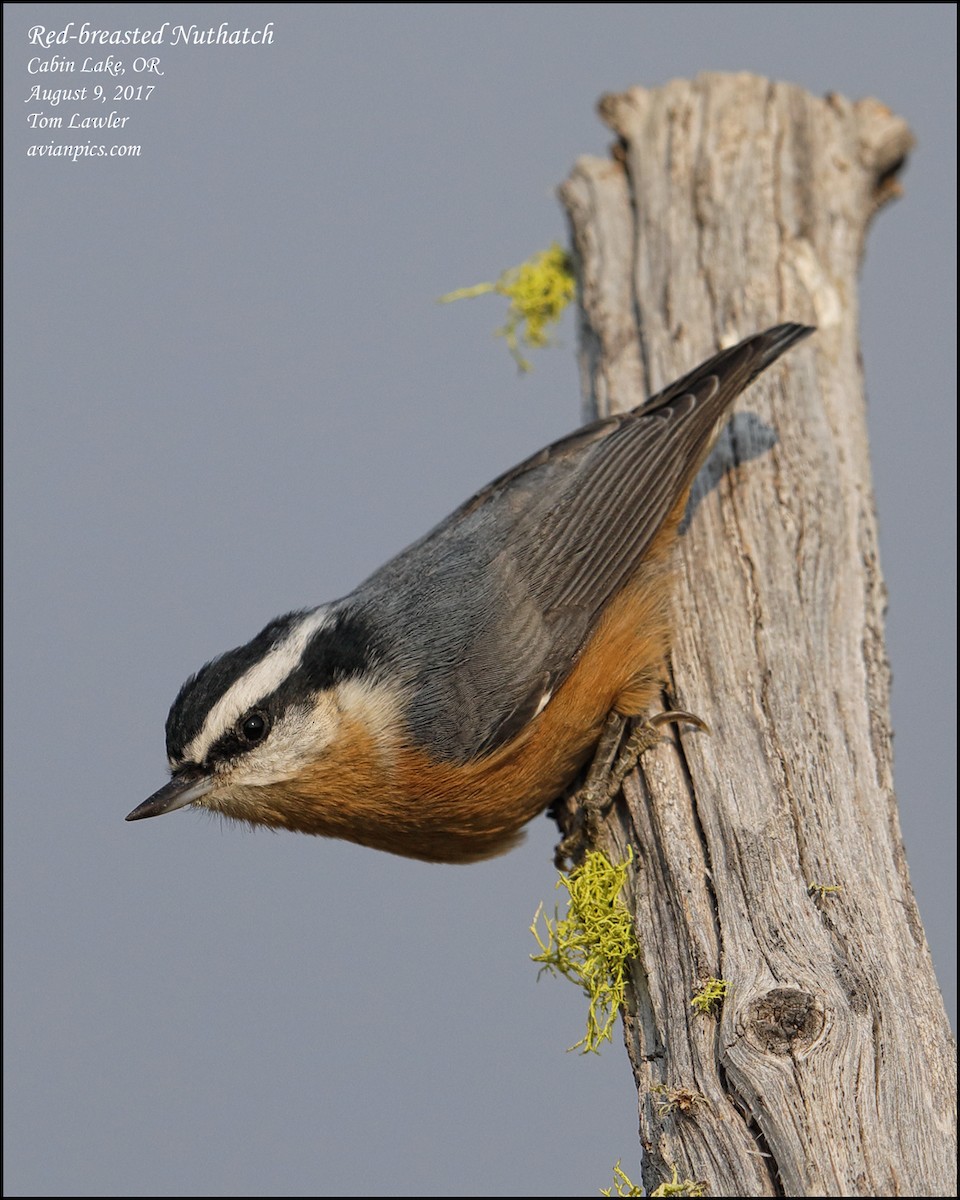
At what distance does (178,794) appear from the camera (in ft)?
12.2

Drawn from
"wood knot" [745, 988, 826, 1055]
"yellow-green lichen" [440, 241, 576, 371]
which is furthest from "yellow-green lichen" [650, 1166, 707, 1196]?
"yellow-green lichen" [440, 241, 576, 371]

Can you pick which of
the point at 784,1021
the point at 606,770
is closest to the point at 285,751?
the point at 606,770

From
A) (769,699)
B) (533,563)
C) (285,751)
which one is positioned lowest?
(285,751)

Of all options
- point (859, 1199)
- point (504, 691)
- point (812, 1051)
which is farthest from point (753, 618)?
point (859, 1199)

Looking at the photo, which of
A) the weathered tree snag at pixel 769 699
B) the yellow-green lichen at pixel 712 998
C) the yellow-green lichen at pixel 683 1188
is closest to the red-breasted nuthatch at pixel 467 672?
the weathered tree snag at pixel 769 699

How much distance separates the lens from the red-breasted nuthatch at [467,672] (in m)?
3.75

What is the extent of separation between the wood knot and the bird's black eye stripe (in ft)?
5.14

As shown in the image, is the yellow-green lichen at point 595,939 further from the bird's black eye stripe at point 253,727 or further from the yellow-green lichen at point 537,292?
the yellow-green lichen at point 537,292

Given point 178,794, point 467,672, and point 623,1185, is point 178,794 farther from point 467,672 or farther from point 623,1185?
point 623,1185

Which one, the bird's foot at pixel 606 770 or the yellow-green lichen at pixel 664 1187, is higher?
the bird's foot at pixel 606 770

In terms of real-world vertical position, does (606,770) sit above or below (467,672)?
below

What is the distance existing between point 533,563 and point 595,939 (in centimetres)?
122

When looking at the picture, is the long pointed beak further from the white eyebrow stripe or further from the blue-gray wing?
the blue-gray wing

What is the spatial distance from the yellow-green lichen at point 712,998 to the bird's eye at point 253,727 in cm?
143
